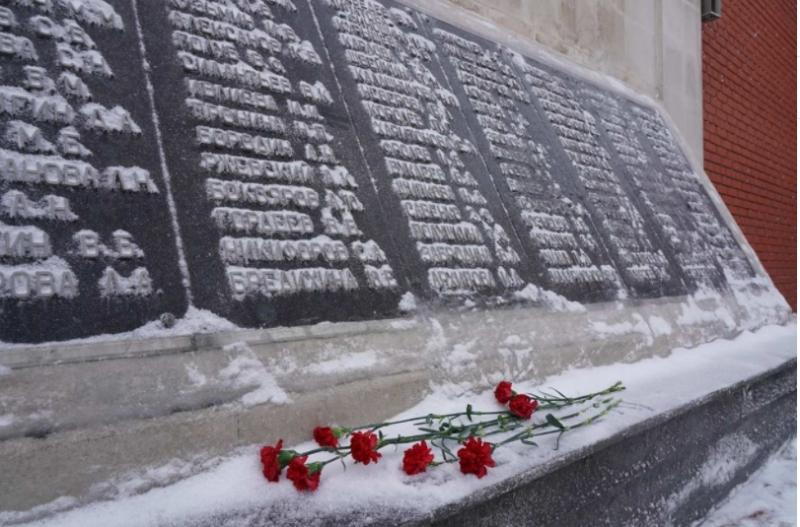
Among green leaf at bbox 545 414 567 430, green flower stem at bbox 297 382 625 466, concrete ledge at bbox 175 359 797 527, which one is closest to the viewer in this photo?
concrete ledge at bbox 175 359 797 527

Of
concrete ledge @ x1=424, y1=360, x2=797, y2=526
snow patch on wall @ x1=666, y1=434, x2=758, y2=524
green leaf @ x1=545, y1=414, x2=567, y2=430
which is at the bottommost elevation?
snow patch on wall @ x1=666, y1=434, x2=758, y2=524

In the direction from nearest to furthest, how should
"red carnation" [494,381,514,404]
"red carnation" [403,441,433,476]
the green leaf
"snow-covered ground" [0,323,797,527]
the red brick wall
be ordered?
"snow-covered ground" [0,323,797,527], "red carnation" [403,441,433,476], the green leaf, "red carnation" [494,381,514,404], the red brick wall

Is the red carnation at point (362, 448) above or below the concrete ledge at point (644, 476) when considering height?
above

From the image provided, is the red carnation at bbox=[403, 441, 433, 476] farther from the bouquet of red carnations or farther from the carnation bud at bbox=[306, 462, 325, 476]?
the carnation bud at bbox=[306, 462, 325, 476]

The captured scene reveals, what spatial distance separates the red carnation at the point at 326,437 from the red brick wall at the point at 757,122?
6807 mm

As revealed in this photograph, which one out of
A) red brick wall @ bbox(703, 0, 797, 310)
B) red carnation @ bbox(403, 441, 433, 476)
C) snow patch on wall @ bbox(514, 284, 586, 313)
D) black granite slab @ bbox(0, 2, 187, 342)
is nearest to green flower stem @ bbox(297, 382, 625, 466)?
red carnation @ bbox(403, 441, 433, 476)

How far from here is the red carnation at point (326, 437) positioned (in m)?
1.66

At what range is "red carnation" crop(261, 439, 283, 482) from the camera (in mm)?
1507

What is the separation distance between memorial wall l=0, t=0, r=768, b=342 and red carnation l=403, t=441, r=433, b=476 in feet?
1.74

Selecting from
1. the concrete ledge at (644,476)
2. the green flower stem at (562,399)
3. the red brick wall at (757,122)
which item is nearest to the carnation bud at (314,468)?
the concrete ledge at (644,476)

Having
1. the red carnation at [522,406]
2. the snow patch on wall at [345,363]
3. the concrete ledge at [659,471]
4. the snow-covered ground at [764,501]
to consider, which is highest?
the snow patch on wall at [345,363]

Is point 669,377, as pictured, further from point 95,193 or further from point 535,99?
point 95,193

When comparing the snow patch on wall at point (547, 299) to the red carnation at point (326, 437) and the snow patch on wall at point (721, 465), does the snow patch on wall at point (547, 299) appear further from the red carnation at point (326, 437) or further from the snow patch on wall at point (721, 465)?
the red carnation at point (326, 437)

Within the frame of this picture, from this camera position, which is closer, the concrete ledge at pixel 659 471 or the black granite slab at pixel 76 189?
the black granite slab at pixel 76 189
